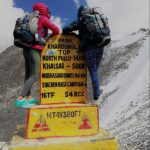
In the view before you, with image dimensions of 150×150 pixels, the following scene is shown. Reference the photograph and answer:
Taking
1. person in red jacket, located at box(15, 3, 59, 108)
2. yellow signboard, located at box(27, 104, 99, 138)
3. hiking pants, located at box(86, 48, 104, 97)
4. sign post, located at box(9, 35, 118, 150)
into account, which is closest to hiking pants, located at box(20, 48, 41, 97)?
person in red jacket, located at box(15, 3, 59, 108)

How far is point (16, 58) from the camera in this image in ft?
126

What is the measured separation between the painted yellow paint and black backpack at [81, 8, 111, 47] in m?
1.68

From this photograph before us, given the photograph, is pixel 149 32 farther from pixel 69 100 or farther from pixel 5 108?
pixel 69 100

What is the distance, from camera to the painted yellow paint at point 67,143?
7461 millimetres

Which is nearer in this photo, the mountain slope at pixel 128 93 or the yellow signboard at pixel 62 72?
the yellow signboard at pixel 62 72

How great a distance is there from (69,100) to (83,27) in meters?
1.35

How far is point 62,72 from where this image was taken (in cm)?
811

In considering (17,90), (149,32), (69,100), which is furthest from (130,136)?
(149,32)

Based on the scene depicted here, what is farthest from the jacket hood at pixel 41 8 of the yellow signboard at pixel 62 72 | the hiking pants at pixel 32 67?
the hiking pants at pixel 32 67

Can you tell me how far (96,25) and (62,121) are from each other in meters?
1.78

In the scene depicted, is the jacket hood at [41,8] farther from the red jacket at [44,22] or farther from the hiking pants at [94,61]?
the hiking pants at [94,61]

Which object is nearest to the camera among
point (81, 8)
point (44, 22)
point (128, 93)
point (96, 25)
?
point (96, 25)

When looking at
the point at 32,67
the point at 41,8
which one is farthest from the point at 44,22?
the point at 32,67

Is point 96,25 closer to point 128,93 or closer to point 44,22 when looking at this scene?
point 44,22
